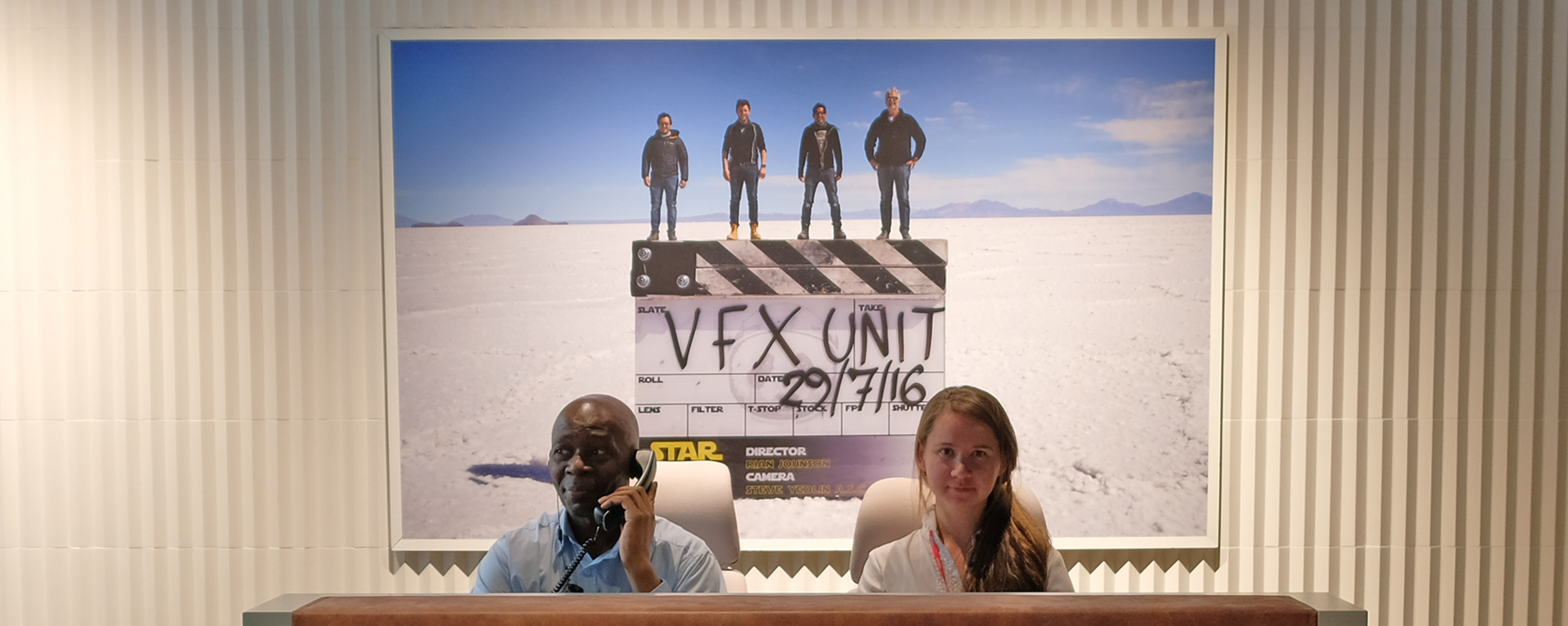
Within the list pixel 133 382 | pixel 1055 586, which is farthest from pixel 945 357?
pixel 133 382

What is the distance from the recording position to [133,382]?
2727mm

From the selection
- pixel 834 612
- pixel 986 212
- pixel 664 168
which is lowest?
pixel 834 612

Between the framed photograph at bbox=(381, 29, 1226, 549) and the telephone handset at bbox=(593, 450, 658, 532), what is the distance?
0.85 metres

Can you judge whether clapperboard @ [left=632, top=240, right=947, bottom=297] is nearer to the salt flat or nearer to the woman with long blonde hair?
the salt flat

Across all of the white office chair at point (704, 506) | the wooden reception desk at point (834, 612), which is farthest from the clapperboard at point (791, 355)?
the wooden reception desk at point (834, 612)

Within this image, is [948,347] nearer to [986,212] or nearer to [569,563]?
[986,212]

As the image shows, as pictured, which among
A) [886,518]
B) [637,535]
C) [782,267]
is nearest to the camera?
→ [637,535]

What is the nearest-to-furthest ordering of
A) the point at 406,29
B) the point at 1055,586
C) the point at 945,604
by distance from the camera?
1. the point at 945,604
2. the point at 1055,586
3. the point at 406,29

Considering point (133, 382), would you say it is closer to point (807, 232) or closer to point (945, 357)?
point (807, 232)

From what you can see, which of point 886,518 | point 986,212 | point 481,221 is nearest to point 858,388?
point 986,212

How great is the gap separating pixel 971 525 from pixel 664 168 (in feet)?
4.78

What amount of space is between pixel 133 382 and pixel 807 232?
82.0 inches

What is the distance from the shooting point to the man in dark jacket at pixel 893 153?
8.86 feet

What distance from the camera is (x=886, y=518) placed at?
1984mm
